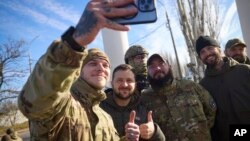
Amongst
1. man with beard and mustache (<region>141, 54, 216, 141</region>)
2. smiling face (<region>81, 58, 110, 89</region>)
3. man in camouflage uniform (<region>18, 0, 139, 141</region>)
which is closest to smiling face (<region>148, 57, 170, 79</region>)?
man with beard and mustache (<region>141, 54, 216, 141</region>)

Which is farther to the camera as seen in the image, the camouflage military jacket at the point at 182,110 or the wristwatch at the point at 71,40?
the camouflage military jacket at the point at 182,110

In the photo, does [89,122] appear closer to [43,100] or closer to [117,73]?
[43,100]

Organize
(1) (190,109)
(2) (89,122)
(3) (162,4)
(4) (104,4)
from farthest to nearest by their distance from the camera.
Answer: (3) (162,4) → (1) (190,109) → (2) (89,122) → (4) (104,4)

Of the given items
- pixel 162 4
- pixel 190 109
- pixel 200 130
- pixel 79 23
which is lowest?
pixel 200 130

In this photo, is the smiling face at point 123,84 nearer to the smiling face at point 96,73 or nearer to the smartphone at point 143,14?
the smiling face at point 96,73

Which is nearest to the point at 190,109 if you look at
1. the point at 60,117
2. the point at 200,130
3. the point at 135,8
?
the point at 200,130

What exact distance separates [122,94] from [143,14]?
1.49 meters

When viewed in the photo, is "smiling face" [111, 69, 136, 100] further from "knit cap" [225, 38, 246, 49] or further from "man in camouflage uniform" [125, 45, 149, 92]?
"knit cap" [225, 38, 246, 49]

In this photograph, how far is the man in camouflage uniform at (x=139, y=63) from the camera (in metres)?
3.44

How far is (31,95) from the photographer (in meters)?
1.19

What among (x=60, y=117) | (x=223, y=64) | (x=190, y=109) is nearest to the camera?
(x=60, y=117)

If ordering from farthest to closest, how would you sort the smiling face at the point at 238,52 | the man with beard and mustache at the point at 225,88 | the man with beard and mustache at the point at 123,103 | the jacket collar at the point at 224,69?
→ the smiling face at the point at 238,52
the jacket collar at the point at 224,69
the man with beard and mustache at the point at 225,88
the man with beard and mustache at the point at 123,103

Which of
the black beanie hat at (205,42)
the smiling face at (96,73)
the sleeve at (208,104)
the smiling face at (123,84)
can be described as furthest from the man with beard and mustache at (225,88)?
the smiling face at (96,73)

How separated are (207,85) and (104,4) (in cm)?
250
